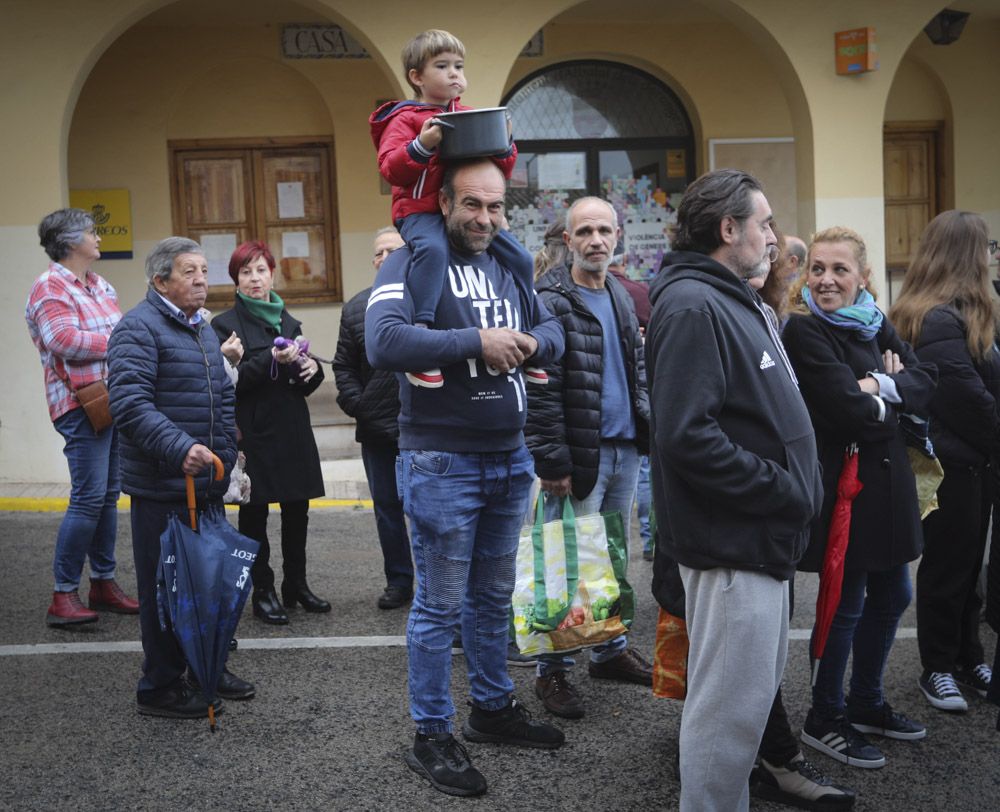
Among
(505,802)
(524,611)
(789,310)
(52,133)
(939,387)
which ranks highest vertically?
(52,133)

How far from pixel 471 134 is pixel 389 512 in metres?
2.84

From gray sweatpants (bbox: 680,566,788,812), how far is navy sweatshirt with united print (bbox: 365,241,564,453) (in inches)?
39.2

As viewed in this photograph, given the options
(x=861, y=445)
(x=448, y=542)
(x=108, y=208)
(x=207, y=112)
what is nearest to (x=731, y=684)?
(x=448, y=542)

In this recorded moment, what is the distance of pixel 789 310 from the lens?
13.9 ft

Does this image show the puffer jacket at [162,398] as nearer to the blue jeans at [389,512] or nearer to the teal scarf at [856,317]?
the blue jeans at [389,512]

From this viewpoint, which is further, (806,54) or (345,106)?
(345,106)

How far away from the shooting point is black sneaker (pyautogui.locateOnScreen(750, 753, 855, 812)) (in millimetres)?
3771

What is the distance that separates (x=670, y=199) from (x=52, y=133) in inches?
254

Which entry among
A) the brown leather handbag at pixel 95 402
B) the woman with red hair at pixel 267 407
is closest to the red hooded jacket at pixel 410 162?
the woman with red hair at pixel 267 407

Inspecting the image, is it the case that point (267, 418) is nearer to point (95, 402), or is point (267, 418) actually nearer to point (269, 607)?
point (95, 402)

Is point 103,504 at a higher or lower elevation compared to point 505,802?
higher

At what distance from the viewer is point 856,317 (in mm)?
4016

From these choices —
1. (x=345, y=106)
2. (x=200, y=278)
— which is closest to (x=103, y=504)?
(x=200, y=278)

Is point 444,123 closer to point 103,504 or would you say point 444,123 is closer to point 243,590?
point 243,590
